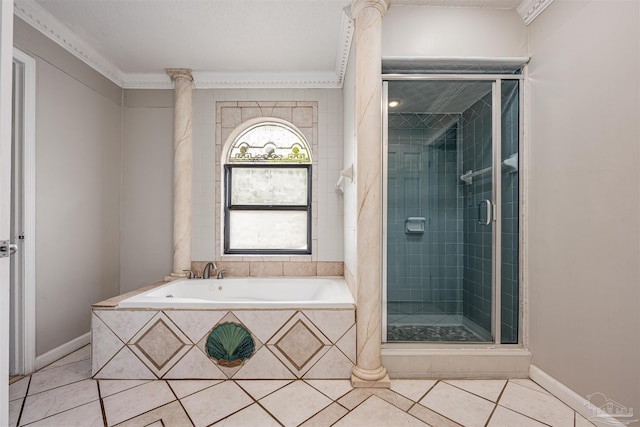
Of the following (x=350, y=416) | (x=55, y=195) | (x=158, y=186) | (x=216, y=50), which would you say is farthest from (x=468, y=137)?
(x=55, y=195)

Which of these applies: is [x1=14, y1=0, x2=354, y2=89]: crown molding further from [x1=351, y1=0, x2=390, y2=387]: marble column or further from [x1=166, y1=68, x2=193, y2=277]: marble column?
[x1=351, y1=0, x2=390, y2=387]: marble column

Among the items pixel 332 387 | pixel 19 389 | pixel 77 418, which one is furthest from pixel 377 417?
pixel 19 389

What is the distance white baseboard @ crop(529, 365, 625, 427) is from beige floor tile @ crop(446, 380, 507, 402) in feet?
0.64

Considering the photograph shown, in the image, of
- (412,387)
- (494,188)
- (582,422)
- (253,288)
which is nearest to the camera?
(582,422)

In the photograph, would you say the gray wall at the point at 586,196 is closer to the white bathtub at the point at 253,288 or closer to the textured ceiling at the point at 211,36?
the textured ceiling at the point at 211,36

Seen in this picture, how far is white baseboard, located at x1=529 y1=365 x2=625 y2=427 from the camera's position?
1538 mm

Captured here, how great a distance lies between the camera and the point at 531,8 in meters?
2.04

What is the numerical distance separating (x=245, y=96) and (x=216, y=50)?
1.68 ft

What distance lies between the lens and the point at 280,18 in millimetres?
2293

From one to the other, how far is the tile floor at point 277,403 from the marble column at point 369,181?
24 centimetres

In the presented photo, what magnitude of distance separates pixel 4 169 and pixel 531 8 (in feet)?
9.23

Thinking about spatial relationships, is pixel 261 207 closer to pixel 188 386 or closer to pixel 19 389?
pixel 188 386

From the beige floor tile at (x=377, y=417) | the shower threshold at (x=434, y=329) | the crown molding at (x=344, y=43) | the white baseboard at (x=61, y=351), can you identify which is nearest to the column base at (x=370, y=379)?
the beige floor tile at (x=377, y=417)

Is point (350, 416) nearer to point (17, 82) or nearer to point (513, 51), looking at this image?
point (513, 51)
